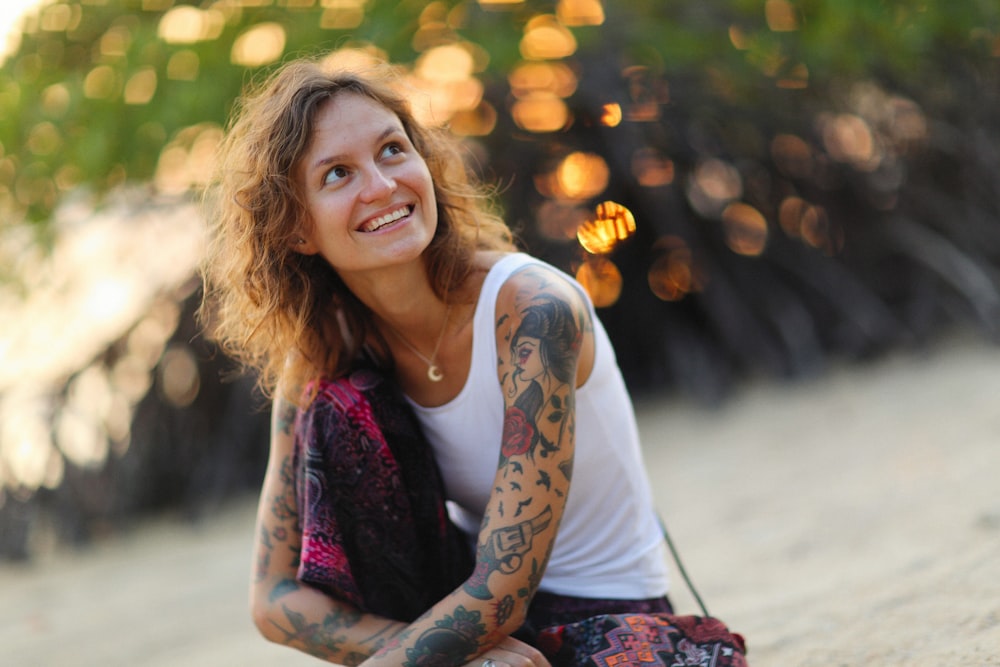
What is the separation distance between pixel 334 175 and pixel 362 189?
65 mm

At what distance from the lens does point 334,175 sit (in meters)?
1.70

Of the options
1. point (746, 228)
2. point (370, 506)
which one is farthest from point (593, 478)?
point (746, 228)

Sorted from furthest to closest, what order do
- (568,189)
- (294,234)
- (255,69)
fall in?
(568,189) → (255,69) → (294,234)

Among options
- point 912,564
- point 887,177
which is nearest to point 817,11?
point 887,177

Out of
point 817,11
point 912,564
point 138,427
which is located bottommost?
point 138,427

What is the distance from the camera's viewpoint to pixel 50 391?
14.9 ft

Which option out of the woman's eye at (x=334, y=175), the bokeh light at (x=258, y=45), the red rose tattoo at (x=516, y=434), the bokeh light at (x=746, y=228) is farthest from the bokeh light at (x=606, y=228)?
the red rose tattoo at (x=516, y=434)

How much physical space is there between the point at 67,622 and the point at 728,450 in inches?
94.8

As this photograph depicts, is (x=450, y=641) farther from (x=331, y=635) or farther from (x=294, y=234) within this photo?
(x=294, y=234)

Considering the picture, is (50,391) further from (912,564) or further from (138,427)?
(912,564)

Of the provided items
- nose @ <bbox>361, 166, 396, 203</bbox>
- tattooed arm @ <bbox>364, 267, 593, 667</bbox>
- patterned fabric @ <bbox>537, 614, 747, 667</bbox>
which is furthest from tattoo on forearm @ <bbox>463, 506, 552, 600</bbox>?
nose @ <bbox>361, 166, 396, 203</bbox>

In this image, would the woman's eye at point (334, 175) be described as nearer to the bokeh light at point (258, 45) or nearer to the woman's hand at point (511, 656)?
the woman's hand at point (511, 656)

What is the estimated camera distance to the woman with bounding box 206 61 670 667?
1552 mm

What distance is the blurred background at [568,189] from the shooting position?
4.00 metres
